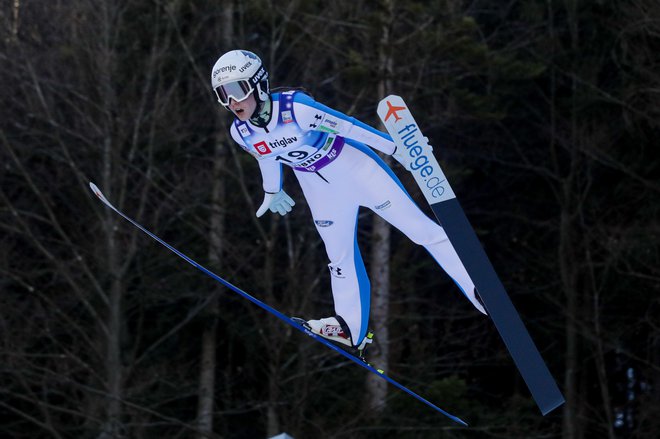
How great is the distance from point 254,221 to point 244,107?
26.0 feet

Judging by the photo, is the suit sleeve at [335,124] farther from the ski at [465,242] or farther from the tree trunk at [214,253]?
the tree trunk at [214,253]

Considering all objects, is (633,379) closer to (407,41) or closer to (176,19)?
(407,41)

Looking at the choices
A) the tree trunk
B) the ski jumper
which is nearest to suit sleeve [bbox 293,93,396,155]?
the ski jumper

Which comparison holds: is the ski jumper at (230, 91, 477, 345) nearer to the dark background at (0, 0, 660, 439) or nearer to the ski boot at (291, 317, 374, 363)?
the ski boot at (291, 317, 374, 363)

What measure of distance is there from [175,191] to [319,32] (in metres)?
2.36

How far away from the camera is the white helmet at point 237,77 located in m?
4.70

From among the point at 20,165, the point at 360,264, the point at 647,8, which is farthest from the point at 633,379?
the point at 360,264

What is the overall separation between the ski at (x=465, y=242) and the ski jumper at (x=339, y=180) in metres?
0.14

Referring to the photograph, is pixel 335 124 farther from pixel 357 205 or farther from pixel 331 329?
pixel 331 329

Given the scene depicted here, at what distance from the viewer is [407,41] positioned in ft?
40.6

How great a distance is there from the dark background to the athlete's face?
7.00m

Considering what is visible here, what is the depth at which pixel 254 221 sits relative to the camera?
1270 centimetres

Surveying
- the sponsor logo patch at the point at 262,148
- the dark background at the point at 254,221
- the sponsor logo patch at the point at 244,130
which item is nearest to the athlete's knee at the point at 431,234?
the sponsor logo patch at the point at 262,148

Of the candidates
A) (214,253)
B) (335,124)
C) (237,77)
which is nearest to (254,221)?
(214,253)
